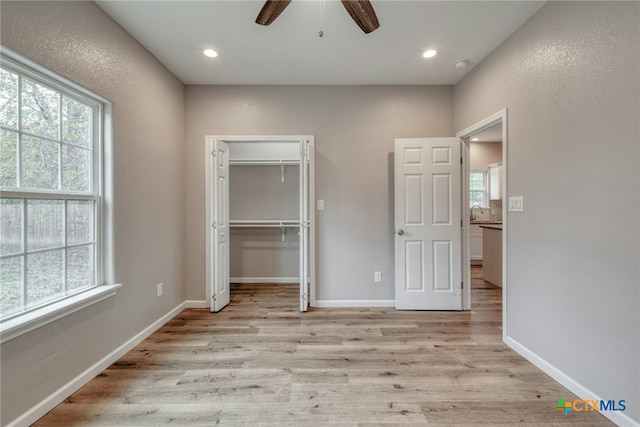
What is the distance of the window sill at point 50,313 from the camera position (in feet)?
4.49

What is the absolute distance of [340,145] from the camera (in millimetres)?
3186

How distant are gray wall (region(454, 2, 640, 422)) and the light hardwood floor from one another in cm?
35

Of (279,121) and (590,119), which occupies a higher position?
(279,121)

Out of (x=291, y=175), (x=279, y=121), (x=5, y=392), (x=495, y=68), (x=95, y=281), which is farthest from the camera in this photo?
(x=291, y=175)

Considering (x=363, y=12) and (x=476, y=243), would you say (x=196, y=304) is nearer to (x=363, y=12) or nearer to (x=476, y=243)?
(x=363, y=12)

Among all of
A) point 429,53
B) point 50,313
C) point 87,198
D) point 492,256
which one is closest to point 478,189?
point 492,256

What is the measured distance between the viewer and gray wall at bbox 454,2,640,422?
4.70 feet

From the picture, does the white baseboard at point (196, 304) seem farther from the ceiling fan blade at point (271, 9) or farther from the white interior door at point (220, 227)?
the ceiling fan blade at point (271, 9)

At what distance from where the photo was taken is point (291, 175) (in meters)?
4.28

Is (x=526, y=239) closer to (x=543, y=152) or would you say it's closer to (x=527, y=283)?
(x=527, y=283)

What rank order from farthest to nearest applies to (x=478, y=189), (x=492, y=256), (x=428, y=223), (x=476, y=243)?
(x=478, y=189), (x=476, y=243), (x=492, y=256), (x=428, y=223)

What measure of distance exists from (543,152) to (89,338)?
3469 mm

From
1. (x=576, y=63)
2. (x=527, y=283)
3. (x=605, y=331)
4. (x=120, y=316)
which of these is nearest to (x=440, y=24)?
(x=576, y=63)

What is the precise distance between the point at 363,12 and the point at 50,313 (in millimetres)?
2517
